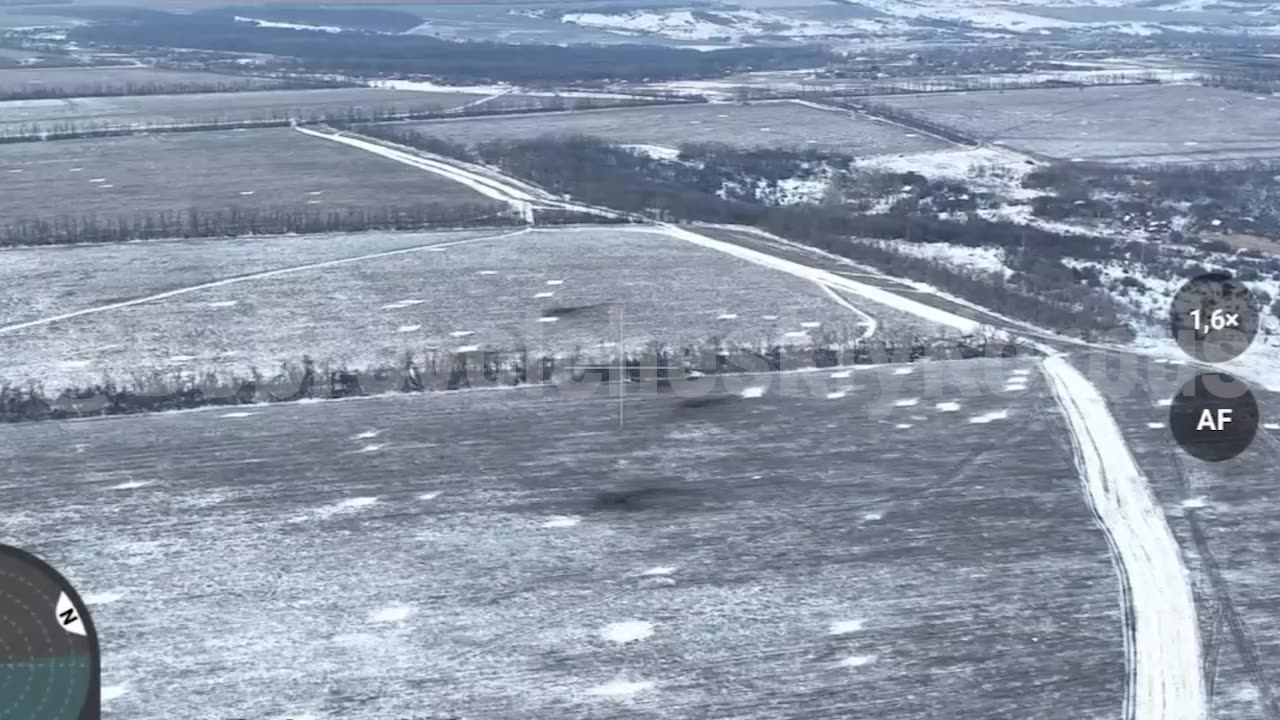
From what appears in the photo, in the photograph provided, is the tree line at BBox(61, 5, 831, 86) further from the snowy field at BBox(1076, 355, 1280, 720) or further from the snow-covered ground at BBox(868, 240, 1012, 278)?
the snowy field at BBox(1076, 355, 1280, 720)

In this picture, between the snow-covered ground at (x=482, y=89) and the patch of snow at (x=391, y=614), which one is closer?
the patch of snow at (x=391, y=614)

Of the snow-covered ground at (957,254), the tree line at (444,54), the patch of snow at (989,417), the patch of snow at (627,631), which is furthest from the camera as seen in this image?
the tree line at (444,54)

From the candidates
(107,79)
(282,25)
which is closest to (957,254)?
(107,79)

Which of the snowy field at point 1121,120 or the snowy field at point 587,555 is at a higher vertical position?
the snowy field at point 1121,120

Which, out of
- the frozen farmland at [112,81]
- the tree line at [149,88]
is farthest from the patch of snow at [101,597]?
the frozen farmland at [112,81]

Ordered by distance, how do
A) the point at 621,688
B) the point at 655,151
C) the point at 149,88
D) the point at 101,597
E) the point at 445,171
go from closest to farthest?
the point at 621,688 < the point at 101,597 < the point at 445,171 < the point at 655,151 < the point at 149,88

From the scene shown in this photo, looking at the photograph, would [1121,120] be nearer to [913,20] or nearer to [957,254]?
[957,254]
